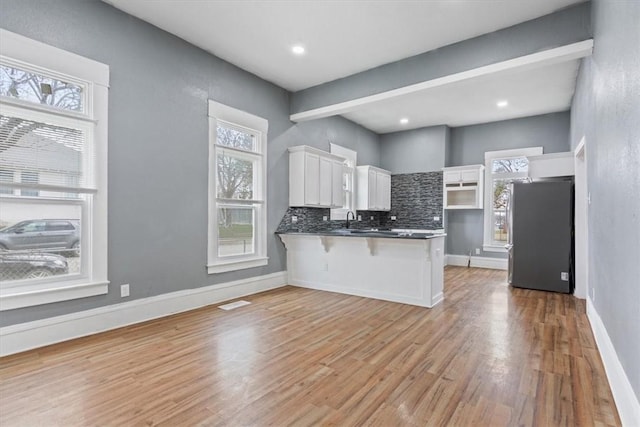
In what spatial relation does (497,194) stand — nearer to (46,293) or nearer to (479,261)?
(479,261)

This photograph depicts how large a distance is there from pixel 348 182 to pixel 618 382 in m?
5.52

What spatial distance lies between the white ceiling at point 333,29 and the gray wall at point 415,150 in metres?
2.30

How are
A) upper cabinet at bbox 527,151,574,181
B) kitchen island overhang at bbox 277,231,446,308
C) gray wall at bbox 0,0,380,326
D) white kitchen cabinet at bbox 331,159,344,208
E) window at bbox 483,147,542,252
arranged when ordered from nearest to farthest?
gray wall at bbox 0,0,380,326
kitchen island overhang at bbox 277,231,446,308
upper cabinet at bbox 527,151,574,181
white kitchen cabinet at bbox 331,159,344,208
window at bbox 483,147,542,252

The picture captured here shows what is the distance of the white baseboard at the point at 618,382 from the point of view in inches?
65.5

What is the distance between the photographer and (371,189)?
288 inches

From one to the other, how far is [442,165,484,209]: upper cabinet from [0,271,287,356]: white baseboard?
5.09 meters

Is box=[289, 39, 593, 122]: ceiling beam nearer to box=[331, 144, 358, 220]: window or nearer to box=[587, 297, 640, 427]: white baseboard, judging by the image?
box=[331, 144, 358, 220]: window

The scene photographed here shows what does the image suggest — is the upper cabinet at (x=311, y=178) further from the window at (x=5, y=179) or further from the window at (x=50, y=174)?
the window at (x=5, y=179)

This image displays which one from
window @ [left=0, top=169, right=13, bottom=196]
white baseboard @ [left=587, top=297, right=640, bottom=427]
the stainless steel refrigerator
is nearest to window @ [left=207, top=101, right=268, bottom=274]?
window @ [left=0, top=169, right=13, bottom=196]

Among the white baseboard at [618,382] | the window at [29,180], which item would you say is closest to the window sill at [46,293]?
the window at [29,180]

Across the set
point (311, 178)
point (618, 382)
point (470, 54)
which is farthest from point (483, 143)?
point (618, 382)

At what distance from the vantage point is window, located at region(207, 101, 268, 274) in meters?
4.28

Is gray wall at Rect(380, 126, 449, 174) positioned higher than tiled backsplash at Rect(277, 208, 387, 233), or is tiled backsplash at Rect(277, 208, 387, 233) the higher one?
gray wall at Rect(380, 126, 449, 174)

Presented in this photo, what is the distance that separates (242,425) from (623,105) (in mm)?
2967
